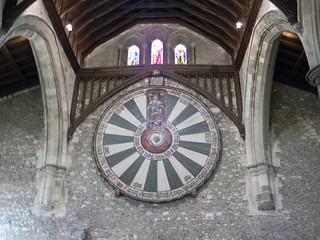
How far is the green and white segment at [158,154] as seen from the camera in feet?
23.5

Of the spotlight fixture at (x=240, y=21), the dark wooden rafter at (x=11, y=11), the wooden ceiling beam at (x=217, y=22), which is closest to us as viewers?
the dark wooden rafter at (x=11, y=11)

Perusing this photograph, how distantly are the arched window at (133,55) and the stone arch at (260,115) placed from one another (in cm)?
250

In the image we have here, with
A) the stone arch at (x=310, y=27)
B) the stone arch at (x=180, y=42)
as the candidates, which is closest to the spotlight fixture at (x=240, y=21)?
the stone arch at (x=180, y=42)

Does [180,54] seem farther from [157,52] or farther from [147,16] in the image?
[147,16]

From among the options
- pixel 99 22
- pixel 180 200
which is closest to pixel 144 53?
pixel 99 22

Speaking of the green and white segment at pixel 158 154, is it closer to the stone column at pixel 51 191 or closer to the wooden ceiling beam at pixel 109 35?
the stone column at pixel 51 191

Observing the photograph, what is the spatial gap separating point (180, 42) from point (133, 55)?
1129 millimetres

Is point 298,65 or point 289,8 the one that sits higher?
point 298,65

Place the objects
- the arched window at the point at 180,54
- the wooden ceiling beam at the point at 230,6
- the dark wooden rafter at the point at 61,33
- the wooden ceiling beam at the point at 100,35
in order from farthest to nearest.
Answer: the arched window at the point at 180,54 < the wooden ceiling beam at the point at 100,35 < the wooden ceiling beam at the point at 230,6 < the dark wooden rafter at the point at 61,33

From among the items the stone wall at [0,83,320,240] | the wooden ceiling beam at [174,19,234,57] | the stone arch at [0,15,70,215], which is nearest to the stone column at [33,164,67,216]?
the stone arch at [0,15,70,215]

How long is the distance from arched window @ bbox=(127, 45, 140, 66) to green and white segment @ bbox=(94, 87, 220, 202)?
3.04 feet

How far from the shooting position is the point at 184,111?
7.84 meters

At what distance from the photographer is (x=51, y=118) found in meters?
7.67

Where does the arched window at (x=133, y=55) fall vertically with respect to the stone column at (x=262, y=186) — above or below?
above
